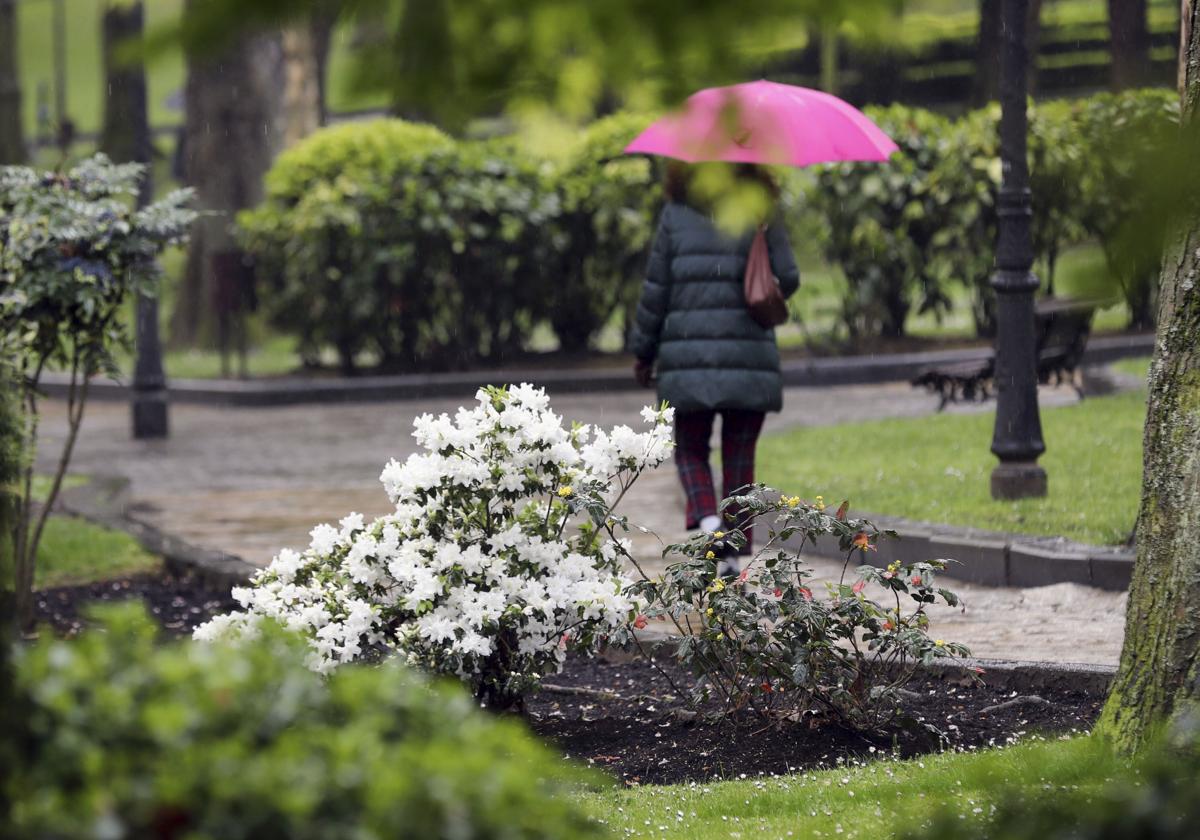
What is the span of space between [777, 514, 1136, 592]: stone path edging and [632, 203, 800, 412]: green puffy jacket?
1.05 m

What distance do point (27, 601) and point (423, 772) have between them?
5.82 metres

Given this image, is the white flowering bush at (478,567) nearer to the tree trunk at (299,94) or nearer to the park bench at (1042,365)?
the park bench at (1042,365)

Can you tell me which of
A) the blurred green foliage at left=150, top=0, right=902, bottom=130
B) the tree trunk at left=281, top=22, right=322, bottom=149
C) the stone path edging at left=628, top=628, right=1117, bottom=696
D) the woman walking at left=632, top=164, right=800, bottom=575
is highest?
the tree trunk at left=281, top=22, right=322, bottom=149

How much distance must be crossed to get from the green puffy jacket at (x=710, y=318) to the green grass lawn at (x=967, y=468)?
66.5 inches

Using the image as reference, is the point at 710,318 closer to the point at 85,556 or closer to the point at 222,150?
the point at 85,556

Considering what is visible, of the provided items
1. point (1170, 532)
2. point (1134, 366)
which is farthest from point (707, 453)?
point (1134, 366)

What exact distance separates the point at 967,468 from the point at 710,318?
11.7 feet

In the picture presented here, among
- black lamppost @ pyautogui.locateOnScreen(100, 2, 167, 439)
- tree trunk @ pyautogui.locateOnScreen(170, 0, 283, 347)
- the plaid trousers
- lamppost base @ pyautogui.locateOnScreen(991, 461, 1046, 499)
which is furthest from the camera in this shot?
tree trunk @ pyautogui.locateOnScreen(170, 0, 283, 347)

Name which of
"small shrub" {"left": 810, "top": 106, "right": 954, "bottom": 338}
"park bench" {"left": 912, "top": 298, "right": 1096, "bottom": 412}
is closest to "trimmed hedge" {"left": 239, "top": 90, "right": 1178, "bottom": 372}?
"small shrub" {"left": 810, "top": 106, "right": 954, "bottom": 338}

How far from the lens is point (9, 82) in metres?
20.7

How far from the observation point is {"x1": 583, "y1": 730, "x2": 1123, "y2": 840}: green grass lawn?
4.34 metres

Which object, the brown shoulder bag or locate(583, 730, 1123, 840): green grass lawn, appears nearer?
locate(583, 730, 1123, 840): green grass lawn

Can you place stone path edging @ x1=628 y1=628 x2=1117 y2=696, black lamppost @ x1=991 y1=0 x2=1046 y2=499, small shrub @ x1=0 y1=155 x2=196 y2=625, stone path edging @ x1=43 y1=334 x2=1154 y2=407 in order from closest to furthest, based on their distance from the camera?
1. stone path edging @ x1=628 y1=628 x2=1117 y2=696
2. small shrub @ x1=0 y1=155 x2=196 y2=625
3. black lamppost @ x1=991 y1=0 x2=1046 y2=499
4. stone path edging @ x1=43 y1=334 x2=1154 y2=407

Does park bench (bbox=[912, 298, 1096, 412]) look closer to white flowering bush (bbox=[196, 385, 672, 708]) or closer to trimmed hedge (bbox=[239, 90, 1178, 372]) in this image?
trimmed hedge (bbox=[239, 90, 1178, 372])
